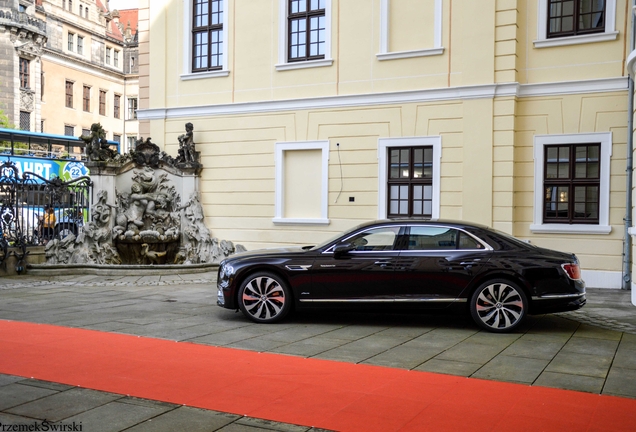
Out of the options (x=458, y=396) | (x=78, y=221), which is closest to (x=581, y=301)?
(x=458, y=396)

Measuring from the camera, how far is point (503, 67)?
50.7ft

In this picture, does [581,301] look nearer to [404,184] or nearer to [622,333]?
[622,333]

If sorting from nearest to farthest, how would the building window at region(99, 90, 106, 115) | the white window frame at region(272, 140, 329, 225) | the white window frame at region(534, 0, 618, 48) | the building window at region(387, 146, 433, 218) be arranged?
the white window frame at region(534, 0, 618, 48), the building window at region(387, 146, 433, 218), the white window frame at region(272, 140, 329, 225), the building window at region(99, 90, 106, 115)

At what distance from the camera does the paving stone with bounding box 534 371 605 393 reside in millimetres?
6469

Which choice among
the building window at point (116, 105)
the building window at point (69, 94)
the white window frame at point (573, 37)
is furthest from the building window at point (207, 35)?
the building window at point (116, 105)

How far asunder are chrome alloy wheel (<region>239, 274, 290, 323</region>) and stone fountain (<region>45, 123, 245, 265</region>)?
802cm

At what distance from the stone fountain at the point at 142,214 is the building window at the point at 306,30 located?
3636 millimetres

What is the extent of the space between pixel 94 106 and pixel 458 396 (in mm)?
62425

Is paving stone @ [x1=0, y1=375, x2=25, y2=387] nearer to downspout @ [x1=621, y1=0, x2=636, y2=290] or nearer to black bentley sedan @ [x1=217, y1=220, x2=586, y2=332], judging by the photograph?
black bentley sedan @ [x1=217, y1=220, x2=586, y2=332]

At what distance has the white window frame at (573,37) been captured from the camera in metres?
14.6

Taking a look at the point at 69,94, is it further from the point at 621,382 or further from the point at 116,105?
the point at 621,382

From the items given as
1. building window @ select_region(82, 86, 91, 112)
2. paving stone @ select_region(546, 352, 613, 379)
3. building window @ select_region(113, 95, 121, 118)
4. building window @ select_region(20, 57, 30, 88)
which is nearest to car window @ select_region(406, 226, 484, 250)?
paving stone @ select_region(546, 352, 613, 379)

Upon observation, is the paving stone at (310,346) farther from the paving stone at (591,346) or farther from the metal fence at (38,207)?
the metal fence at (38,207)

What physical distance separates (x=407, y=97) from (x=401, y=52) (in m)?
1.10
